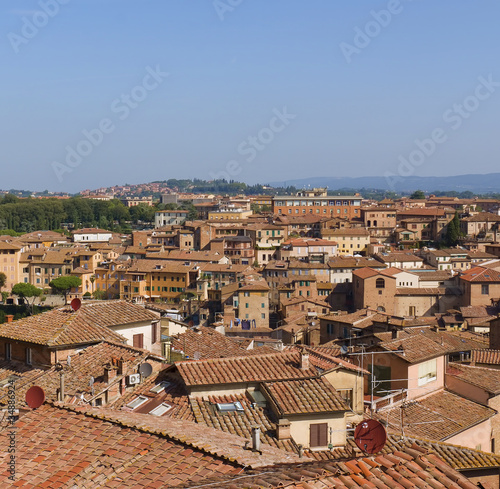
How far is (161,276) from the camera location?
156 feet

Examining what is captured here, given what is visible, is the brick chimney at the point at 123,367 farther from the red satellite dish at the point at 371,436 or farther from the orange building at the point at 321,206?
the orange building at the point at 321,206

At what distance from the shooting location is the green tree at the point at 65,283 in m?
51.4

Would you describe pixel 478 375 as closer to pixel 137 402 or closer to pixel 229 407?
pixel 229 407

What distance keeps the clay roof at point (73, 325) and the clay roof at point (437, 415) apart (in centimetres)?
419

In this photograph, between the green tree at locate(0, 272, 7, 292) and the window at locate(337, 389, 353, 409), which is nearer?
the window at locate(337, 389, 353, 409)

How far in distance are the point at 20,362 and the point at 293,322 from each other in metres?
22.4

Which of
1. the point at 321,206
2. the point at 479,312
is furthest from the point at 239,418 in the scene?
the point at 321,206

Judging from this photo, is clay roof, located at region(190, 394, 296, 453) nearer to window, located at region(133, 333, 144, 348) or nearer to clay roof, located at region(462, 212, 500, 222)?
window, located at region(133, 333, 144, 348)

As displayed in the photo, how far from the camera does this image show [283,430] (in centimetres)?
740

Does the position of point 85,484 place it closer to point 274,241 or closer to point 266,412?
point 266,412

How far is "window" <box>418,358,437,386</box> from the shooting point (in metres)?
11.5

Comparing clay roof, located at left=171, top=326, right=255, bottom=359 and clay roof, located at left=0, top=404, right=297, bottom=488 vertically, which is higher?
clay roof, located at left=0, top=404, right=297, bottom=488

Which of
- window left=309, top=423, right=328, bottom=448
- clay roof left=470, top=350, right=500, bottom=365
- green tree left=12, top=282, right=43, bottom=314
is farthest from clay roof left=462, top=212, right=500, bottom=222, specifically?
window left=309, top=423, right=328, bottom=448

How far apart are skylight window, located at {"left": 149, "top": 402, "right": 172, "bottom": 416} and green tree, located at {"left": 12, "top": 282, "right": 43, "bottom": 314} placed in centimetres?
4545
